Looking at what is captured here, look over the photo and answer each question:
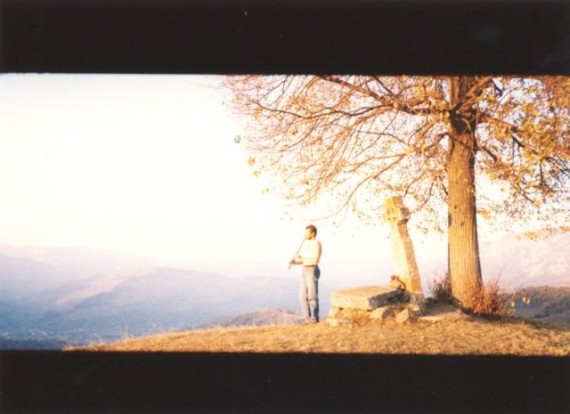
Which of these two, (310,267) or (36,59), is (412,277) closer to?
(310,267)

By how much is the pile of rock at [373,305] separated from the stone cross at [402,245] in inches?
11.7

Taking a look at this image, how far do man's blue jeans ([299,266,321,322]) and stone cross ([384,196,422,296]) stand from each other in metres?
1.95

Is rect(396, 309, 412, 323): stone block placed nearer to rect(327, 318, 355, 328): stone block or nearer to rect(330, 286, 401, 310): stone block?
rect(330, 286, 401, 310): stone block

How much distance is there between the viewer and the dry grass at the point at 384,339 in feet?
25.1

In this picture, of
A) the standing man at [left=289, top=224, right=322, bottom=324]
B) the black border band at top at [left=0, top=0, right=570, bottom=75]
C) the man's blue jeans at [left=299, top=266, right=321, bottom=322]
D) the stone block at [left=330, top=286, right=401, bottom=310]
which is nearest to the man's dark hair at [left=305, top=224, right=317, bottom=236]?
the standing man at [left=289, top=224, right=322, bottom=324]

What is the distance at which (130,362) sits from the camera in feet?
24.6

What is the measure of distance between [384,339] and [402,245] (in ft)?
8.90

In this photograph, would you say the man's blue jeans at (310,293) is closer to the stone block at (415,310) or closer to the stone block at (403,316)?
the stone block at (403,316)

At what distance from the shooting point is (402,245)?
10.1 meters

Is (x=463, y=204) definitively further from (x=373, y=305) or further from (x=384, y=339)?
(x=384, y=339)

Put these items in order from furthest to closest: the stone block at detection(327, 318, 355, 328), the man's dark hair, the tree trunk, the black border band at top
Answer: the tree trunk, the man's dark hair, the stone block at detection(327, 318, 355, 328), the black border band at top

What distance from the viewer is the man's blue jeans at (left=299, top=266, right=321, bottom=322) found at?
949cm

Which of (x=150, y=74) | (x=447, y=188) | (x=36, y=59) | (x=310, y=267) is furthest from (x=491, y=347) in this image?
(x=36, y=59)

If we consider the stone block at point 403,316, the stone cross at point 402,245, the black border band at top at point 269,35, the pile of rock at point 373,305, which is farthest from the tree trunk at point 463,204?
the black border band at top at point 269,35
